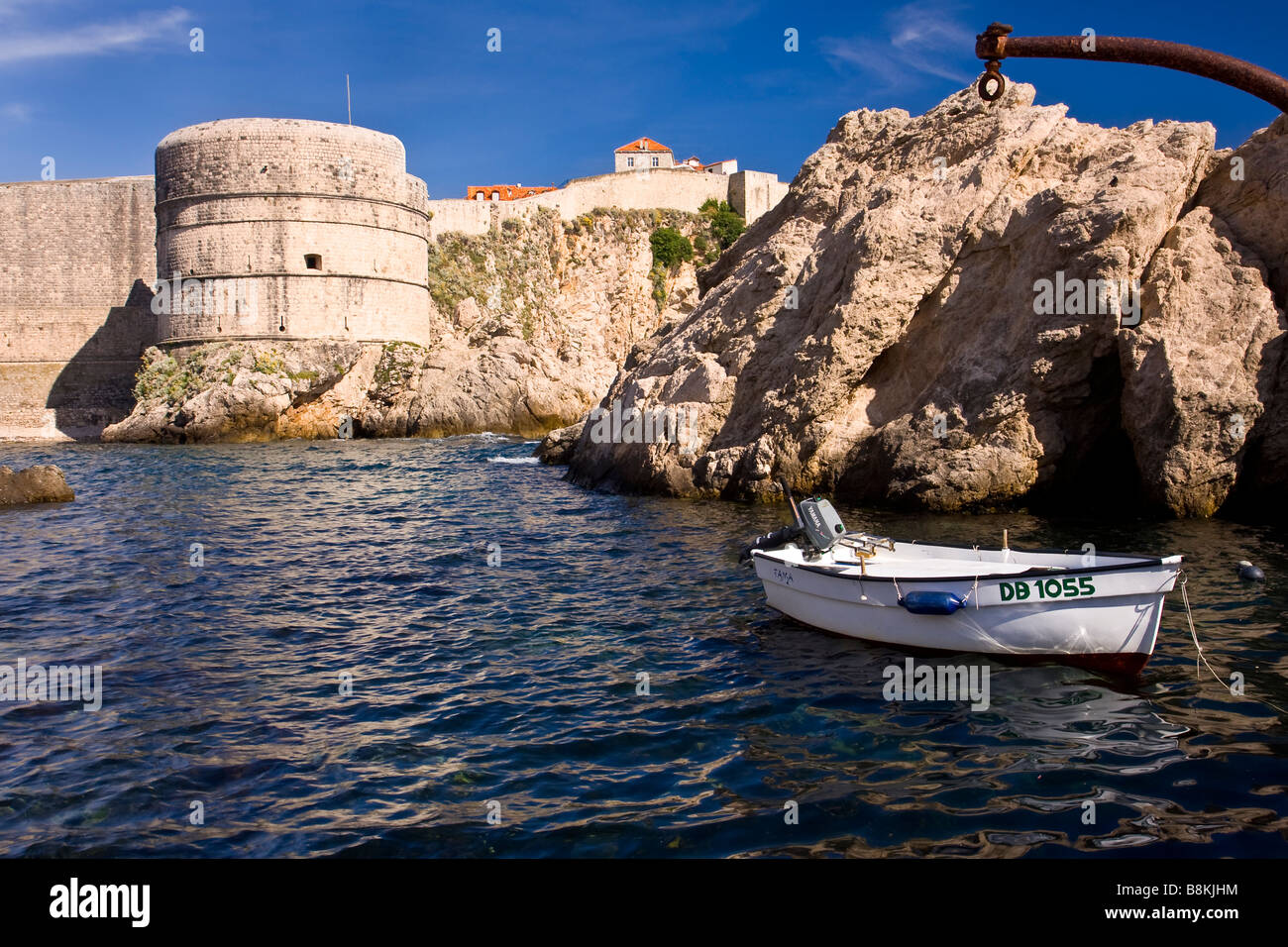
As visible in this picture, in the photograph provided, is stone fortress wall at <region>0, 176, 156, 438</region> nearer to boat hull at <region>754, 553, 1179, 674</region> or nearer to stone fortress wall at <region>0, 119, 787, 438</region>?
stone fortress wall at <region>0, 119, 787, 438</region>

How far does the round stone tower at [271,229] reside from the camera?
35.2m

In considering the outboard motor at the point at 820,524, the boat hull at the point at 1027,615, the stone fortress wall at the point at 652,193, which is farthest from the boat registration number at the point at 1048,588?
the stone fortress wall at the point at 652,193

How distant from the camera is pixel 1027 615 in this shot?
6.95 m

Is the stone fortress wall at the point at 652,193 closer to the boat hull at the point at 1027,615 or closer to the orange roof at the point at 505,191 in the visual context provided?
the orange roof at the point at 505,191

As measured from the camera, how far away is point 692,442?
16312 millimetres

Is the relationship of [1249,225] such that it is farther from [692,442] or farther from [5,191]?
[5,191]

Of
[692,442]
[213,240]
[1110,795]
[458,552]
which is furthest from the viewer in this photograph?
[213,240]

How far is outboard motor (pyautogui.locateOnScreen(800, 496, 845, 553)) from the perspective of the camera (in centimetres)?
864

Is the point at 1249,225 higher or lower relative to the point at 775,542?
higher

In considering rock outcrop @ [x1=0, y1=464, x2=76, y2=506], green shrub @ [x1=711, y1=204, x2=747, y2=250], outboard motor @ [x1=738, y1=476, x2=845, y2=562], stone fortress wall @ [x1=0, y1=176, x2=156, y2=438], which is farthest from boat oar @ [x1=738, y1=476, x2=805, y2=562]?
green shrub @ [x1=711, y1=204, x2=747, y2=250]

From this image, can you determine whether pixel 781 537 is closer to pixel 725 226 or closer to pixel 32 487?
pixel 32 487

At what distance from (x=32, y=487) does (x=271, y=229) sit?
2062cm
